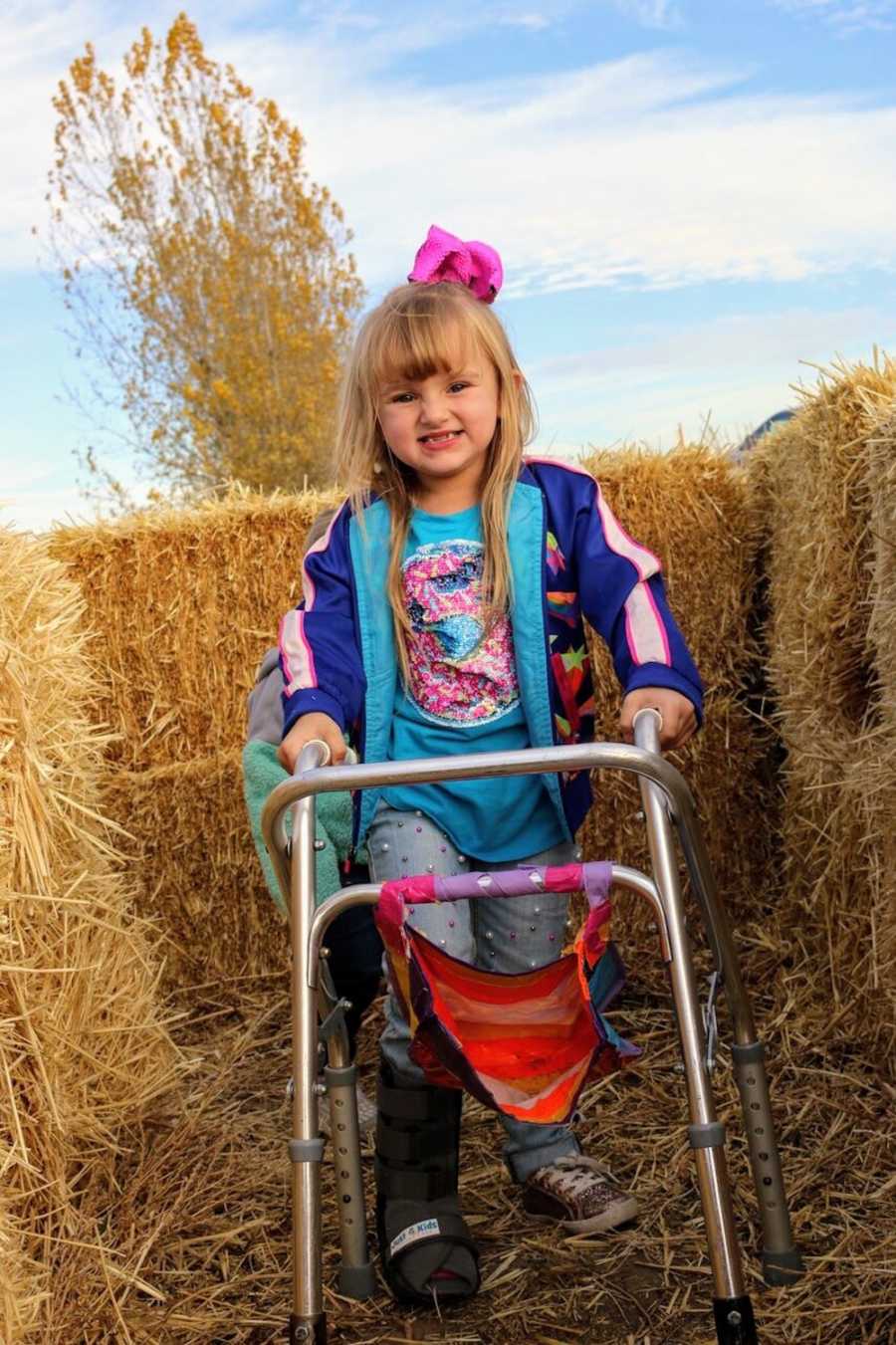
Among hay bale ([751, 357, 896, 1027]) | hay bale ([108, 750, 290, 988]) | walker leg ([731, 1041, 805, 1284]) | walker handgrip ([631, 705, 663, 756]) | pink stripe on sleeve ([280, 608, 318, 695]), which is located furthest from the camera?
hay bale ([108, 750, 290, 988])

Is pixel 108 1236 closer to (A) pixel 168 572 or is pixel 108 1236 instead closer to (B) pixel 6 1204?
(B) pixel 6 1204

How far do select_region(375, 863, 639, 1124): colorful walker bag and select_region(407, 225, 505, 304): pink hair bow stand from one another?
3.99ft

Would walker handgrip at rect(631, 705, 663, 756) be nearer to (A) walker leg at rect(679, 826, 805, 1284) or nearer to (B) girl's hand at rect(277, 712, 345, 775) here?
(A) walker leg at rect(679, 826, 805, 1284)

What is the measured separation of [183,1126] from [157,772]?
1.20 meters

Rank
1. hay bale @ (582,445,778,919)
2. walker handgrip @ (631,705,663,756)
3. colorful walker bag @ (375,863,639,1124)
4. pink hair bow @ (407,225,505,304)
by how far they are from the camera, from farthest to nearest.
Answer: hay bale @ (582,445,778,919), pink hair bow @ (407,225,505,304), walker handgrip @ (631,705,663,756), colorful walker bag @ (375,863,639,1124)

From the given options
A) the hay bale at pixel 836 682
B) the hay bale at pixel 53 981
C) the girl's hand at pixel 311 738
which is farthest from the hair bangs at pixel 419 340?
the hay bale at pixel 836 682

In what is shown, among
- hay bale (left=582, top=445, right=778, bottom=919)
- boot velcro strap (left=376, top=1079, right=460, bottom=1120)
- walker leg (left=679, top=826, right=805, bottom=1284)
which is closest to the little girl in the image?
boot velcro strap (left=376, top=1079, right=460, bottom=1120)

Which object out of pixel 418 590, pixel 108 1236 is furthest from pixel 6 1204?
pixel 418 590

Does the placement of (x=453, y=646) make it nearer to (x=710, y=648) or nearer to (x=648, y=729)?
(x=648, y=729)

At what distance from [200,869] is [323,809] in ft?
4.75

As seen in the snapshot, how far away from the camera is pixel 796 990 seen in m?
3.41

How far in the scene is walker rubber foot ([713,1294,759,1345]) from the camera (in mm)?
1487

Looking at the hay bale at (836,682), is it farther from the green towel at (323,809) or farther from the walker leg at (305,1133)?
the walker leg at (305,1133)

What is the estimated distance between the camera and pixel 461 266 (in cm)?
244
